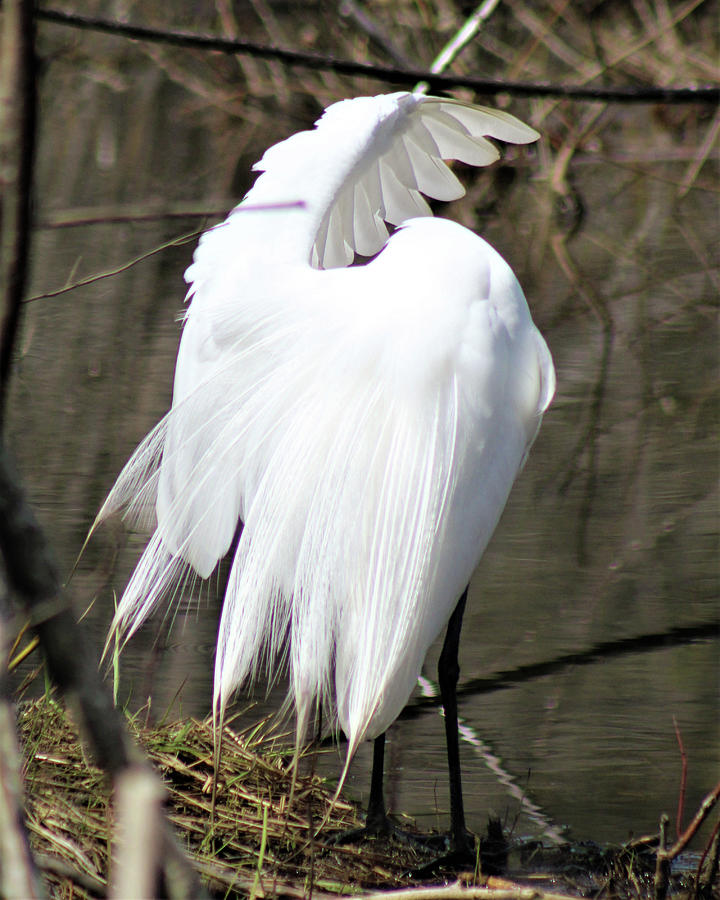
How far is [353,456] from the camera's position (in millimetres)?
1621

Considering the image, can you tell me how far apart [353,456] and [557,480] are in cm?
202

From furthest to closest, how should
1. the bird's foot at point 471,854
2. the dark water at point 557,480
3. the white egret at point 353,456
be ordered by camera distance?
the dark water at point 557,480
the bird's foot at point 471,854
the white egret at point 353,456

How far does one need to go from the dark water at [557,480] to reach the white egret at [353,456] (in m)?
0.19

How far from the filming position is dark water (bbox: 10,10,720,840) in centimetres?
222

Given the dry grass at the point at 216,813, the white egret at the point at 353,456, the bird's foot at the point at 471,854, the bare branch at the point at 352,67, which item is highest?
the bare branch at the point at 352,67

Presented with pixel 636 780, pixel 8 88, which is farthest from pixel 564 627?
pixel 8 88

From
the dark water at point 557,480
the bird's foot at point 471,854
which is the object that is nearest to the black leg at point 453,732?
the bird's foot at point 471,854

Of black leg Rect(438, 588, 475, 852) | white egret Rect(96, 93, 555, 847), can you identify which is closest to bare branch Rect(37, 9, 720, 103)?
white egret Rect(96, 93, 555, 847)

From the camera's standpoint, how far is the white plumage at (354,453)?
1.60m

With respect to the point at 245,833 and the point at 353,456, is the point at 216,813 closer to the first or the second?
the point at 245,833

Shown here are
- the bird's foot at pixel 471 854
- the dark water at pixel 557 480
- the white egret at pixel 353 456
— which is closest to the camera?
the white egret at pixel 353 456

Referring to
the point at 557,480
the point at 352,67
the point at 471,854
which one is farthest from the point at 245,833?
the point at 557,480

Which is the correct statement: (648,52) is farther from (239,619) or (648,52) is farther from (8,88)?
(8,88)

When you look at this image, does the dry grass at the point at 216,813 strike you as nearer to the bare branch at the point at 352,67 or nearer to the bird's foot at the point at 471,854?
the bird's foot at the point at 471,854
